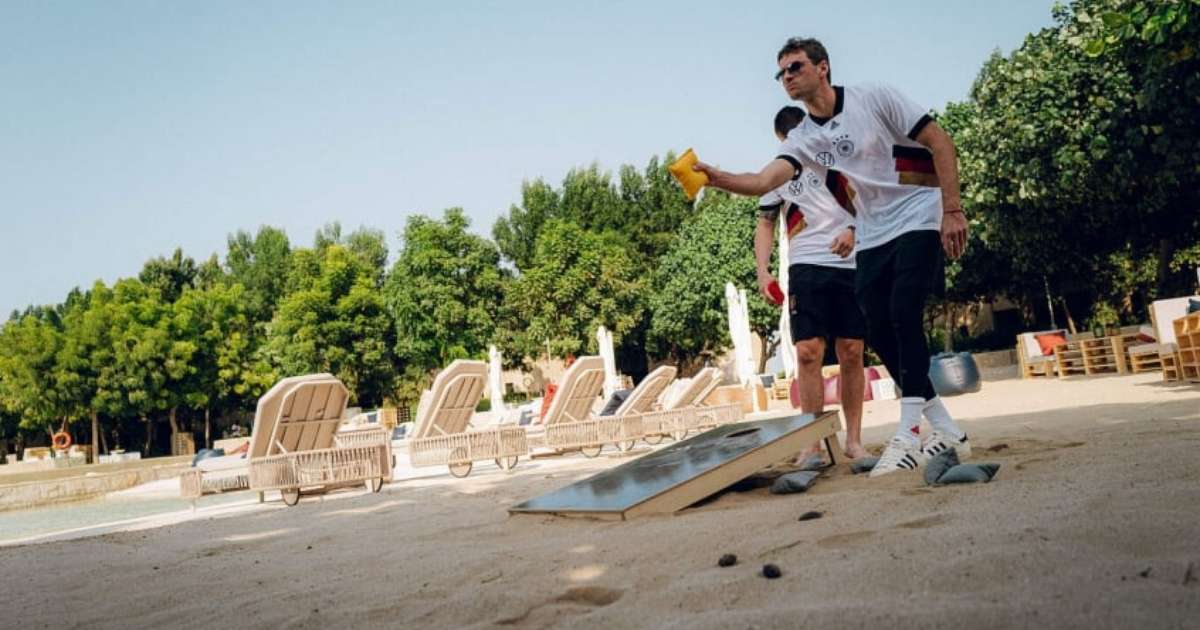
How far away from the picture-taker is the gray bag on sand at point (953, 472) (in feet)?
10.5

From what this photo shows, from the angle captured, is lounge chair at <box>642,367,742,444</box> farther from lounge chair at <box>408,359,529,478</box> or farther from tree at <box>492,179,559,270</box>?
tree at <box>492,179,559,270</box>

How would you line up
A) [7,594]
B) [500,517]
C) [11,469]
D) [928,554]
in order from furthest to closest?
1. [11,469]
2. [500,517]
3. [7,594]
4. [928,554]

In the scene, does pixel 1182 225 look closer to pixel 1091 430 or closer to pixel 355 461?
pixel 1091 430

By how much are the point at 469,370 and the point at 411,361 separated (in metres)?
38.1

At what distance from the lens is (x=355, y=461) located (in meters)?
8.52

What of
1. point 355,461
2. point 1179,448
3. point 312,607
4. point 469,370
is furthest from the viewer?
point 469,370

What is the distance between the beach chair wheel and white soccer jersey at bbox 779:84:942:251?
19.9 ft

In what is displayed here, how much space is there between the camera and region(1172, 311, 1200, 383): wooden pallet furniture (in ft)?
35.3

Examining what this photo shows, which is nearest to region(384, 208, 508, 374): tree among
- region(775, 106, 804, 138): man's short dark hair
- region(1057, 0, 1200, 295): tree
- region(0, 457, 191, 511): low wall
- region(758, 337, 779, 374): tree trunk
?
region(758, 337, 779, 374): tree trunk

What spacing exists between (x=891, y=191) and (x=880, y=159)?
162mm

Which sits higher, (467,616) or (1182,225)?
(1182,225)

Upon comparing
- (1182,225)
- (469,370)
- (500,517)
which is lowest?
(500,517)

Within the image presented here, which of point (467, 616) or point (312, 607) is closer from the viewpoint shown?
point (467, 616)

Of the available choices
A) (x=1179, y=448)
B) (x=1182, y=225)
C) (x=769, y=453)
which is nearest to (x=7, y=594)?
(x=769, y=453)
